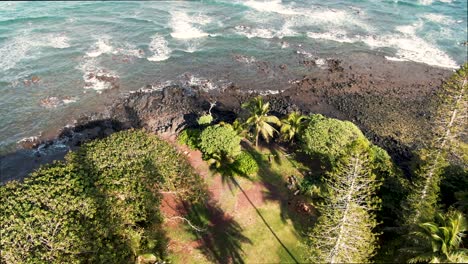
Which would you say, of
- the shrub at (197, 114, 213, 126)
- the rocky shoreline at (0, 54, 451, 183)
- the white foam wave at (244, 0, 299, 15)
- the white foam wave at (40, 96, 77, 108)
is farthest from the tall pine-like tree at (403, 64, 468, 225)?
the white foam wave at (244, 0, 299, 15)

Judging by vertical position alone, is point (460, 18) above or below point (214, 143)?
above

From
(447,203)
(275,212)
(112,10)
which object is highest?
(112,10)

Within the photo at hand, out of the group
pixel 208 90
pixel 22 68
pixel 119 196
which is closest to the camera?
pixel 119 196

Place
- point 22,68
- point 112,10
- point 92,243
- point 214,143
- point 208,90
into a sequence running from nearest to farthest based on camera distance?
point 92,243 → point 214,143 → point 208,90 → point 22,68 → point 112,10

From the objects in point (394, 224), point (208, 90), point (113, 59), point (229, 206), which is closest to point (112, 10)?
point (113, 59)

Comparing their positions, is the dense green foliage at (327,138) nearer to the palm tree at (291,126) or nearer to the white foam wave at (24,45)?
the palm tree at (291,126)

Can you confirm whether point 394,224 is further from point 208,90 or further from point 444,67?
point 444,67

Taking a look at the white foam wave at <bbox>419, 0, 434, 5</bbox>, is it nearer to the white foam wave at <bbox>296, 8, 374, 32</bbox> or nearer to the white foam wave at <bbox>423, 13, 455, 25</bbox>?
the white foam wave at <bbox>423, 13, 455, 25</bbox>

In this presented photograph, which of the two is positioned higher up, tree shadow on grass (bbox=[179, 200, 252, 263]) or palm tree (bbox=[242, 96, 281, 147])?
palm tree (bbox=[242, 96, 281, 147])

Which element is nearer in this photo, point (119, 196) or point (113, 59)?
point (119, 196)
